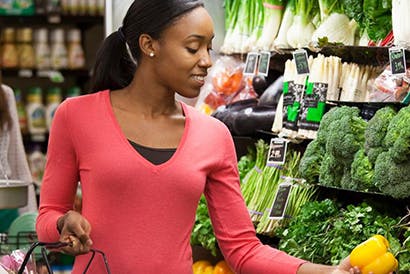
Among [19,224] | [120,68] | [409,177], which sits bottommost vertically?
[19,224]

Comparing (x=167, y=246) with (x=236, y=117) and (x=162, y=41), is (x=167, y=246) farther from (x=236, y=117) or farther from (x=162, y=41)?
(x=236, y=117)

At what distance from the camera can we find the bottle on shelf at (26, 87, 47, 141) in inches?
323

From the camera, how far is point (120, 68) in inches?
115

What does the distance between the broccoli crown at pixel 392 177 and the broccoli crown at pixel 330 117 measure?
0.38 m

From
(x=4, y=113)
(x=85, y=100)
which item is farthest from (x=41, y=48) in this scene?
(x=85, y=100)

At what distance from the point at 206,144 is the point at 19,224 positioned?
2.09 metres

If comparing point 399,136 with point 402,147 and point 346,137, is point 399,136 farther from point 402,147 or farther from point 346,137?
point 346,137

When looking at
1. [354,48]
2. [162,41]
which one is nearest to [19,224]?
[354,48]

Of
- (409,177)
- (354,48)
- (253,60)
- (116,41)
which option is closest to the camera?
(116,41)

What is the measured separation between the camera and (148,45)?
2.75 metres

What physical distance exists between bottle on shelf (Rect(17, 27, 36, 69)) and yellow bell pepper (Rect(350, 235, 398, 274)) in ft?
19.1

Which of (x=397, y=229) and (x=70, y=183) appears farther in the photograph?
(x=397, y=229)

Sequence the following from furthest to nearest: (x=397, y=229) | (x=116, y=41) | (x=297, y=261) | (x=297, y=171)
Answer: (x=297, y=171), (x=397, y=229), (x=116, y=41), (x=297, y=261)

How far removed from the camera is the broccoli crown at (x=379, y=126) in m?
3.52
